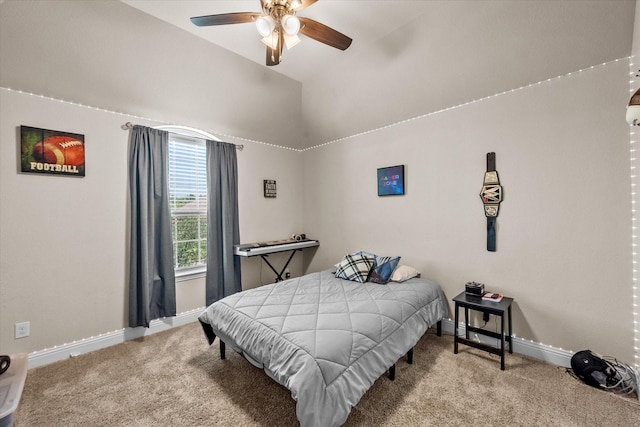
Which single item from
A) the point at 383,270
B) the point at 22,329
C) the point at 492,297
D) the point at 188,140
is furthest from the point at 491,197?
the point at 22,329

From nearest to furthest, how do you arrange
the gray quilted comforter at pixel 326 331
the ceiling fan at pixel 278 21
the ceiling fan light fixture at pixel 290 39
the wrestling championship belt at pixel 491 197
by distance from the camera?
the gray quilted comforter at pixel 326 331
the ceiling fan at pixel 278 21
the ceiling fan light fixture at pixel 290 39
the wrestling championship belt at pixel 491 197

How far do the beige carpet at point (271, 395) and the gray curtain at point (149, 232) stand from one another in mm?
551

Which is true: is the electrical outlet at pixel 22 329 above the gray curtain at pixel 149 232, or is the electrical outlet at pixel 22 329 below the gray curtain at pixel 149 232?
below

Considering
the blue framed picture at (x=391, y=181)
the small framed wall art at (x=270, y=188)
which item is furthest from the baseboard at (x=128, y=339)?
the small framed wall art at (x=270, y=188)

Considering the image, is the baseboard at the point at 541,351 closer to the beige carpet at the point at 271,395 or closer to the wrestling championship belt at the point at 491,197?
the beige carpet at the point at 271,395

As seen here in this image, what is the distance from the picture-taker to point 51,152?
7.78 feet

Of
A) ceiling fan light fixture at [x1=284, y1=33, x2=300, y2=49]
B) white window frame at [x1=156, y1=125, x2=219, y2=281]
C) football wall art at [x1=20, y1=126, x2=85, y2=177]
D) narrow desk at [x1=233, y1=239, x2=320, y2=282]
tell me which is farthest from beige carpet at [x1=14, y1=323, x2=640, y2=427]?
ceiling fan light fixture at [x1=284, y1=33, x2=300, y2=49]

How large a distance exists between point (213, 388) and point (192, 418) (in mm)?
291

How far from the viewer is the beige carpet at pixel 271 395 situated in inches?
67.2

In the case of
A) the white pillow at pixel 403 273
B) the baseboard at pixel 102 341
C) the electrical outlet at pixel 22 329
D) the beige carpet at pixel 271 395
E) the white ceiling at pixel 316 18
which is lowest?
the beige carpet at pixel 271 395

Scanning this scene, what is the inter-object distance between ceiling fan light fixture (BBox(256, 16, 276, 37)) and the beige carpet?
2.58 meters

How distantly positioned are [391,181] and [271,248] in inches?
70.0

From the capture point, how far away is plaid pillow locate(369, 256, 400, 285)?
2866 mm

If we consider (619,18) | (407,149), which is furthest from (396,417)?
(619,18)
